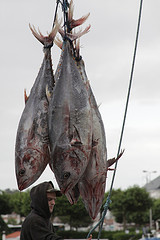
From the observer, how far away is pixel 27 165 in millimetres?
3133

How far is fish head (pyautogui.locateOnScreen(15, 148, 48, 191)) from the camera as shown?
3139 millimetres

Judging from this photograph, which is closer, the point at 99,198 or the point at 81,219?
the point at 99,198

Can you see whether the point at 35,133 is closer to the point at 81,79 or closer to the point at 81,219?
the point at 81,79

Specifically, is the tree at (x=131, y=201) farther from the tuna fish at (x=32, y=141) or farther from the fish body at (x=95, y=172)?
the tuna fish at (x=32, y=141)

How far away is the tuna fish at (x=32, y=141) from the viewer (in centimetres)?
315

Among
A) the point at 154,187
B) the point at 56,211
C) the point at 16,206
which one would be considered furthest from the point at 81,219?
the point at 154,187

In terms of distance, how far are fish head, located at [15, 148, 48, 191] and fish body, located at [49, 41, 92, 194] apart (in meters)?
0.16

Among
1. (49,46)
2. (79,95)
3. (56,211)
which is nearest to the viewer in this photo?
(79,95)

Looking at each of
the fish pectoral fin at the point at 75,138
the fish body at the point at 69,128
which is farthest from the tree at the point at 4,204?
the fish pectoral fin at the point at 75,138

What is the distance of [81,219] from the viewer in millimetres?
42094

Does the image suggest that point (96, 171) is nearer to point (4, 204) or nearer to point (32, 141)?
point (32, 141)

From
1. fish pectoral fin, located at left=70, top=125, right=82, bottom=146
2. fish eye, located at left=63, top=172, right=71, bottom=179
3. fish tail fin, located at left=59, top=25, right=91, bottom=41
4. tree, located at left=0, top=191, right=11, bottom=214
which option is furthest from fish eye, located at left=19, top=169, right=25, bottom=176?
tree, located at left=0, top=191, right=11, bottom=214

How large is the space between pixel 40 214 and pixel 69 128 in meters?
0.98

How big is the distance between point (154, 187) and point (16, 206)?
222 feet
